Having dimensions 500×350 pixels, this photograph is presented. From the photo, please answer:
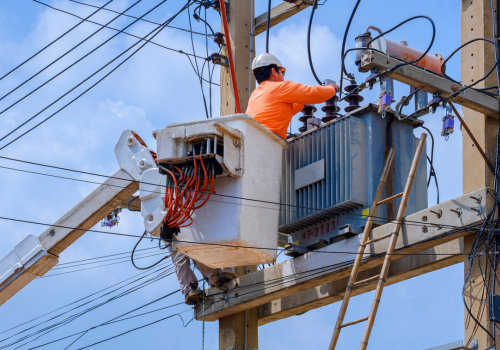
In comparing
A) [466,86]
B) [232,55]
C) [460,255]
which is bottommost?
[460,255]

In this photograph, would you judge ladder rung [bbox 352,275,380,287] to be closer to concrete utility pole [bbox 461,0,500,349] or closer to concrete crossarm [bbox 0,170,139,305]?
concrete utility pole [bbox 461,0,500,349]

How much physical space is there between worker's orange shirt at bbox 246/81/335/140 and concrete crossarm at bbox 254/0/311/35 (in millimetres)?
2440

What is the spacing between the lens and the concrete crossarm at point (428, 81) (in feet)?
27.9

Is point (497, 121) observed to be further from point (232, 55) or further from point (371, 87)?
point (232, 55)

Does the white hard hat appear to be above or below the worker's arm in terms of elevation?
above

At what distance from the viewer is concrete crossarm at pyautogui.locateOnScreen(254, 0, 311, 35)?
486 inches

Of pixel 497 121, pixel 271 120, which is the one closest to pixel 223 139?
pixel 271 120

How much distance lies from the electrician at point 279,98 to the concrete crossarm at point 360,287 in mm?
1924

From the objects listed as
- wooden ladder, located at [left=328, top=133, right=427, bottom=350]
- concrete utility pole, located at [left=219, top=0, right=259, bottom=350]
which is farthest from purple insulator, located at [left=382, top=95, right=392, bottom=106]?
concrete utility pole, located at [left=219, top=0, right=259, bottom=350]

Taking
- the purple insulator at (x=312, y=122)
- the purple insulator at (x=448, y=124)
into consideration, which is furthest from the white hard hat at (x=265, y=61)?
the purple insulator at (x=448, y=124)

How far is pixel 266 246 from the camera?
31.4ft

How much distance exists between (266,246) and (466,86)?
106 inches

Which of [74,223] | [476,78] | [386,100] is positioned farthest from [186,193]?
[476,78]

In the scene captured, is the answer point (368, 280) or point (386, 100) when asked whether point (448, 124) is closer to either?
point (386, 100)
